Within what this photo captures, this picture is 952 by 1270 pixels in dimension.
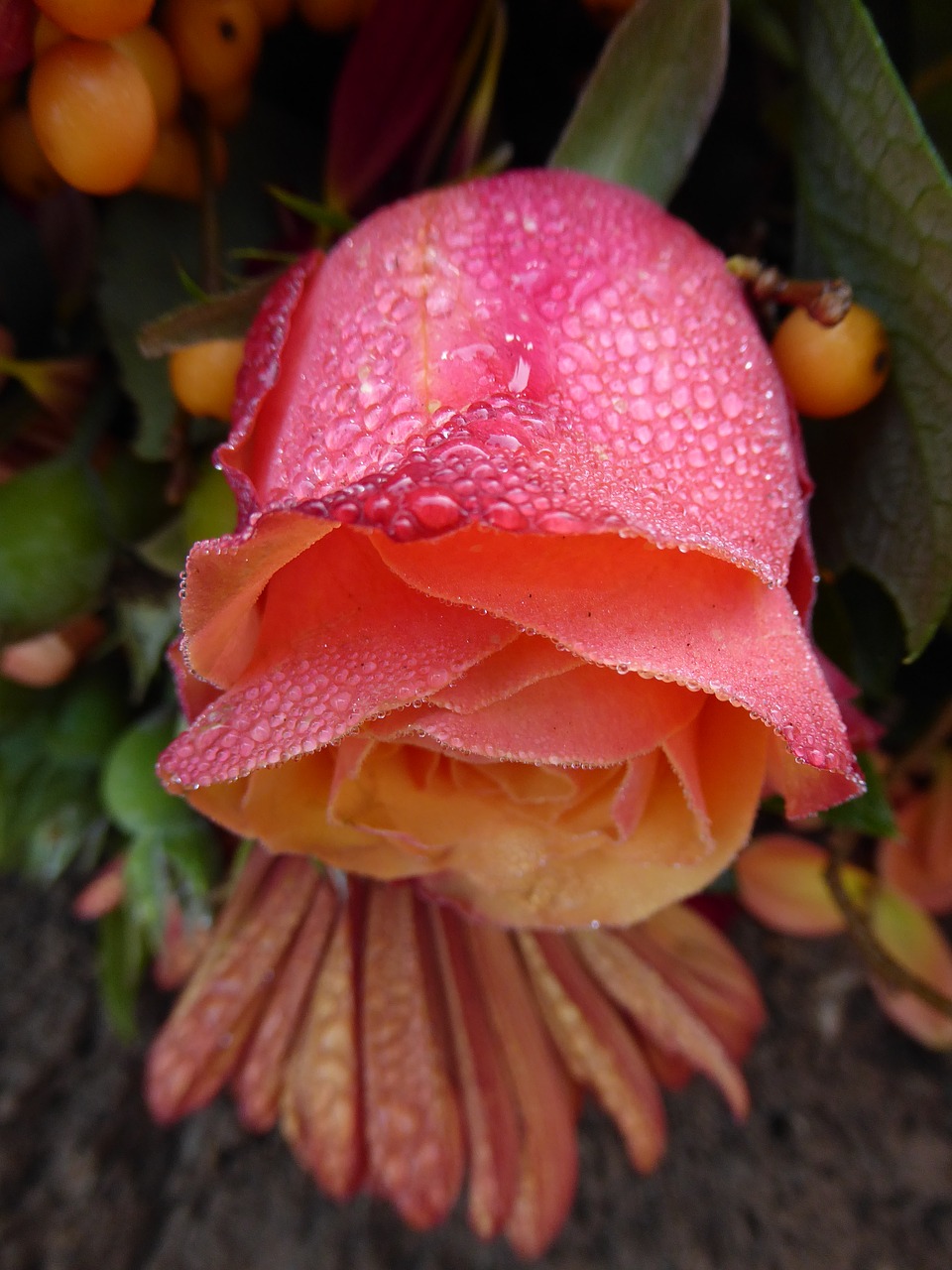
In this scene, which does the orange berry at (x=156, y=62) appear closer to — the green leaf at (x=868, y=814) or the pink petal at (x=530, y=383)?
the pink petal at (x=530, y=383)

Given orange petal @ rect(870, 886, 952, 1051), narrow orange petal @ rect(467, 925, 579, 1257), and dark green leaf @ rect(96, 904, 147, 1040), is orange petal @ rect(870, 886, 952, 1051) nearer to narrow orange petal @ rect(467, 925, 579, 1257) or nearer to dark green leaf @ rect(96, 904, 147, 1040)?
narrow orange petal @ rect(467, 925, 579, 1257)

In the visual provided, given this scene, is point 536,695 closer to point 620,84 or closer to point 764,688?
point 764,688

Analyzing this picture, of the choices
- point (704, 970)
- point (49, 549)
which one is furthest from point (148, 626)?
point (704, 970)

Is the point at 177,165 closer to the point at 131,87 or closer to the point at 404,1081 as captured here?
the point at 131,87

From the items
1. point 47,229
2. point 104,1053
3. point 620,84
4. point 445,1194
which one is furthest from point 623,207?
point 104,1053

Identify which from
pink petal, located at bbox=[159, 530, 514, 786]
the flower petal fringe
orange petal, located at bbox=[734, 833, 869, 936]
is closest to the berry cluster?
pink petal, located at bbox=[159, 530, 514, 786]

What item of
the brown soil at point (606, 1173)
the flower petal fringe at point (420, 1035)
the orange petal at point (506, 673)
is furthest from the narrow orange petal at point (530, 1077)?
the orange petal at point (506, 673)
